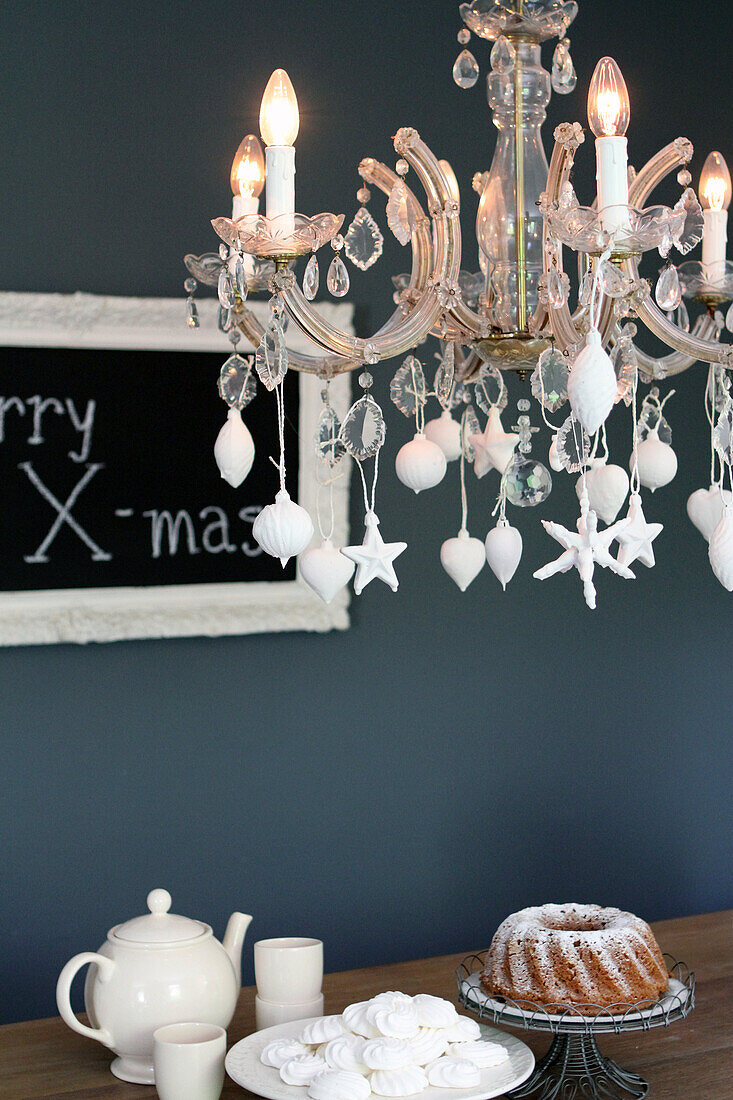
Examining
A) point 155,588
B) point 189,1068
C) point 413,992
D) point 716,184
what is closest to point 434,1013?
point 189,1068

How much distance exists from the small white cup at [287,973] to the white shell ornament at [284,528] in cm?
65

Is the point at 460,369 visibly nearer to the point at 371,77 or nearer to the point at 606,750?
the point at 371,77

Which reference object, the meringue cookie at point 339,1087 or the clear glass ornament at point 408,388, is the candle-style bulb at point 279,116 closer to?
the clear glass ornament at point 408,388

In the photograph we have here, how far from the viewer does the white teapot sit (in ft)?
4.79

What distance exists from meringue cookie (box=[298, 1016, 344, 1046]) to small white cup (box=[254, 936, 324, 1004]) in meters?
0.16

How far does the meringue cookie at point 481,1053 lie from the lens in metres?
1.38

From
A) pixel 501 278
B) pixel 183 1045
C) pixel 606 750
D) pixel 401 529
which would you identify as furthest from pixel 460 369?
pixel 606 750

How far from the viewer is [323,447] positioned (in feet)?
4.04

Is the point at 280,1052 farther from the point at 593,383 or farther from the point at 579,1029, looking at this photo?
the point at 593,383

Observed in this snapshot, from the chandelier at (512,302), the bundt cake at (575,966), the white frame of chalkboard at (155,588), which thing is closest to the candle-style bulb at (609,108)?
the chandelier at (512,302)

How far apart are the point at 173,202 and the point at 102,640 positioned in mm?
904

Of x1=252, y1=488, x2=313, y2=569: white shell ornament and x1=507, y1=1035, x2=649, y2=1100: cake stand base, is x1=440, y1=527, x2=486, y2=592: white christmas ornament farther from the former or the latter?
x1=507, y1=1035, x2=649, y2=1100: cake stand base

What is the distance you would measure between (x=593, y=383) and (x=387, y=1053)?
2.54 feet

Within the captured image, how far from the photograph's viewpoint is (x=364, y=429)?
122 cm
